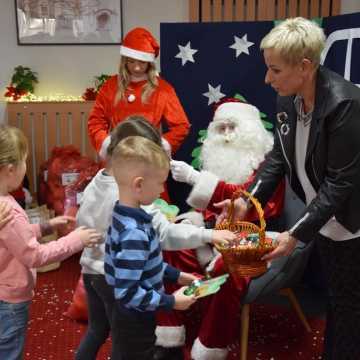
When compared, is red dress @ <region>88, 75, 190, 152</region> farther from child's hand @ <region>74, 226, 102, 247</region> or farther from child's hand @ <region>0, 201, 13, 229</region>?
child's hand @ <region>0, 201, 13, 229</region>

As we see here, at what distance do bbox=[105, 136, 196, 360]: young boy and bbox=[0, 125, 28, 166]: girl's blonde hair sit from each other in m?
0.37

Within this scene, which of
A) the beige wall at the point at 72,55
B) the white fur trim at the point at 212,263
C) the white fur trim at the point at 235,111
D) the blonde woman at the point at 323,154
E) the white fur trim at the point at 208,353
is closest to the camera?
the blonde woman at the point at 323,154

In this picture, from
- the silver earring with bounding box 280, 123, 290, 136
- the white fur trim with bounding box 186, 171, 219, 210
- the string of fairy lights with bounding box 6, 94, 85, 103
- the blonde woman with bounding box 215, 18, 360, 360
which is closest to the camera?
the blonde woman with bounding box 215, 18, 360, 360

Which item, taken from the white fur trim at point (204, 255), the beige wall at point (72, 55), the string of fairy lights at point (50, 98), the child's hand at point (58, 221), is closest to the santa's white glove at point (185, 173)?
the white fur trim at point (204, 255)

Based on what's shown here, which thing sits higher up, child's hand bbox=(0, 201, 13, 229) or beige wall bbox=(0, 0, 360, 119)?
beige wall bbox=(0, 0, 360, 119)

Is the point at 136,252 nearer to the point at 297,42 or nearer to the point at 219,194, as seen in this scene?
the point at 297,42

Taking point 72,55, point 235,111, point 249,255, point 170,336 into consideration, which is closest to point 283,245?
point 249,255

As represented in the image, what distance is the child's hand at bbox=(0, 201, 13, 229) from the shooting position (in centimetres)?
164

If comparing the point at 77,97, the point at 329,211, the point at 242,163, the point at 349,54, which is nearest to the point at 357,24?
the point at 349,54

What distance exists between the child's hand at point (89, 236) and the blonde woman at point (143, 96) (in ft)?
5.20

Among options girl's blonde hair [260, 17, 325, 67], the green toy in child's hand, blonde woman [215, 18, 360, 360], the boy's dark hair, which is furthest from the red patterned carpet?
girl's blonde hair [260, 17, 325, 67]

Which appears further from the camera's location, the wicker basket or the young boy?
the wicker basket

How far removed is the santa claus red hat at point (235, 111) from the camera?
3154mm

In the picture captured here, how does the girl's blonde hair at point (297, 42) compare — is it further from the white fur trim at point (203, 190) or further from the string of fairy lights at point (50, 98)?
the string of fairy lights at point (50, 98)
